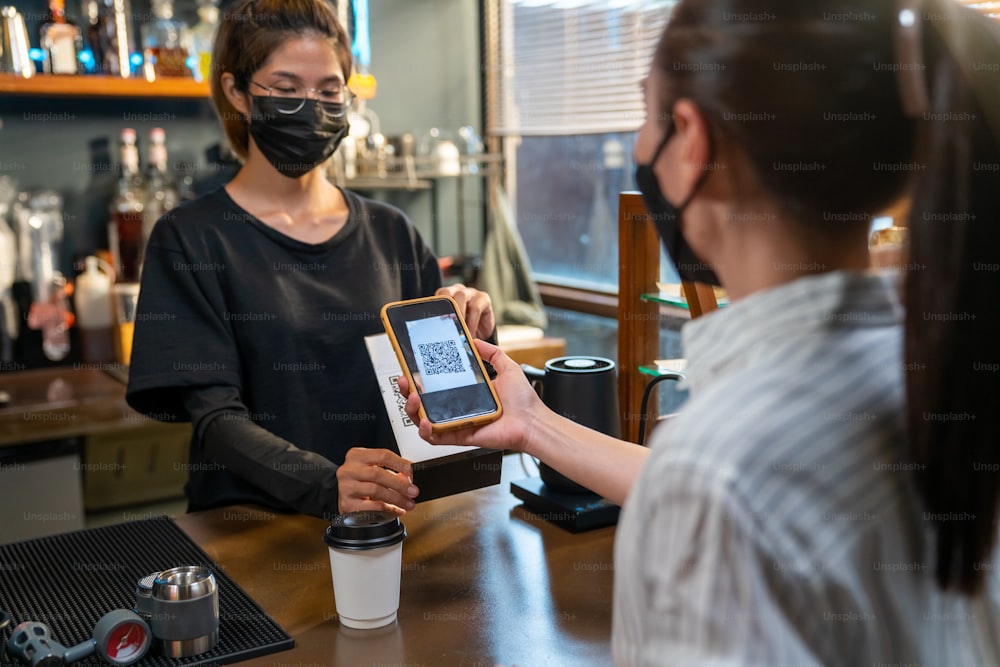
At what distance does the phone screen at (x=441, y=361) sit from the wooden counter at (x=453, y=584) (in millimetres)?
232

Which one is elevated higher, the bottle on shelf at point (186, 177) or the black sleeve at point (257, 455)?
the bottle on shelf at point (186, 177)

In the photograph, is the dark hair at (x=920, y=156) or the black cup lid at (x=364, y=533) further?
the black cup lid at (x=364, y=533)

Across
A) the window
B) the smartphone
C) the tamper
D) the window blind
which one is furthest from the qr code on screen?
the window

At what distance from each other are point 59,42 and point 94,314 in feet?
2.59


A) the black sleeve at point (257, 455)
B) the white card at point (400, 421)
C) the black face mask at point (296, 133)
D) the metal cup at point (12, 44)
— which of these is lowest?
the black sleeve at point (257, 455)

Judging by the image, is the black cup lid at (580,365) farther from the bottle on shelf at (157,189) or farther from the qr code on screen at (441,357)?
the bottle on shelf at (157,189)

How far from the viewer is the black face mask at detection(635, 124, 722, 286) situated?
818 mm

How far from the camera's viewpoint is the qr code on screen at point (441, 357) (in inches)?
50.4

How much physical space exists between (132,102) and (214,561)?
7.05 feet

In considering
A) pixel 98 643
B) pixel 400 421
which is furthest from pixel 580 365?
pixel 98 643

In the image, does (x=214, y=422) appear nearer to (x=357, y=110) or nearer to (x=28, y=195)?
(x=28, y=195)

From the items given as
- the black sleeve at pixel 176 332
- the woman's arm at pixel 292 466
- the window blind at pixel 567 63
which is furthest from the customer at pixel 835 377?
the window blind at pixel 567 63

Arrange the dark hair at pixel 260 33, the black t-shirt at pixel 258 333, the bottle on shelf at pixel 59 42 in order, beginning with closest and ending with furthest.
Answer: the black t-shirt at pixel 258 333 → the dark hair at pixel 260 33 → the bottle on shelf at pixel 59 42

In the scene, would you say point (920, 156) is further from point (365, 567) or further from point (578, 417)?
point (578, 417)
